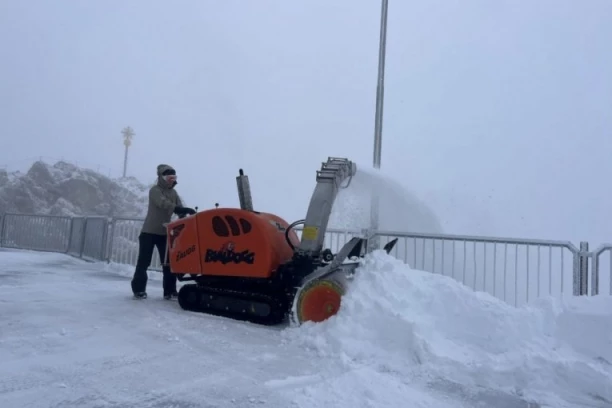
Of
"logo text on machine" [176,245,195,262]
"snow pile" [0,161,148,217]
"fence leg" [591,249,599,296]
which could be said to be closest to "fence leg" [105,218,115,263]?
Result: "logo text on machine" [176,245,195,262]

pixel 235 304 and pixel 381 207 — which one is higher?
pixel 381 207

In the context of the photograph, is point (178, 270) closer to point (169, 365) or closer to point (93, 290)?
point (93, 290)

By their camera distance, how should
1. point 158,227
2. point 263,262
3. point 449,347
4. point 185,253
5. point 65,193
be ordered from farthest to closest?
point 65,193, point 158,227, point 185,253, point 263,262, point 449,347

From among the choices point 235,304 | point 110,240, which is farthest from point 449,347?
point 110,240

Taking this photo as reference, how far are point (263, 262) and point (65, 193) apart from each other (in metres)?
27.7

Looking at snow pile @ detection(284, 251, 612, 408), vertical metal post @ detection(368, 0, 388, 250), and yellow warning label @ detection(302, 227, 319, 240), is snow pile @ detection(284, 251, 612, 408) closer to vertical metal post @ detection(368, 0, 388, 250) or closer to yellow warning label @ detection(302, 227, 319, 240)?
yellow warning label @ detection(302, 227, 319, 240)

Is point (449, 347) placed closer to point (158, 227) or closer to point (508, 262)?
point (508, 262)

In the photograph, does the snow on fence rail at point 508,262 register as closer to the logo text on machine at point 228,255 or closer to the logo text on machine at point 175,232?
the logo text on machine at point 228,255

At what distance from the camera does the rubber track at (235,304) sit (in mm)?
5680

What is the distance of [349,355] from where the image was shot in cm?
438

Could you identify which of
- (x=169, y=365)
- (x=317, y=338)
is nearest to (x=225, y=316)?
(x=317, y=338)

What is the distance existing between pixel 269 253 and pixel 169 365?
6.35 ft

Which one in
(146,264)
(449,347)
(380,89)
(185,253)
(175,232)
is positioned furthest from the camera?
(380,89)

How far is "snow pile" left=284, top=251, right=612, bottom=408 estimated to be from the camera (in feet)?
11.8
